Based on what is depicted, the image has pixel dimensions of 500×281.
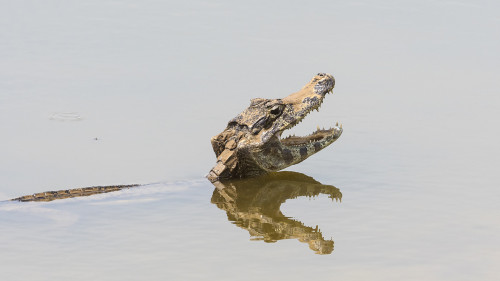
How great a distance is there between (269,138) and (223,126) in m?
2.12

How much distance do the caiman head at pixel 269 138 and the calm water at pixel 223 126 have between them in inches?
12.8

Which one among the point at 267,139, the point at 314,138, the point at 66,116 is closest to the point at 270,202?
the point at 267,139

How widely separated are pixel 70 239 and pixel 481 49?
32.6ft

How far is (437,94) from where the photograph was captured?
15516 millimetres

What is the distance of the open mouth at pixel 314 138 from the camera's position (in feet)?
40.8

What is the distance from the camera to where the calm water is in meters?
9.87

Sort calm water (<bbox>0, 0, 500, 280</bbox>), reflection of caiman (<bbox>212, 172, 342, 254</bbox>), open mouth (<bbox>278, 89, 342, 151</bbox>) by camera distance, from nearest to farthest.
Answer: calm water (<bbox>0, 0, 500, 280</bbox>) < reflection of caiman (<bbox>212, 172, 342, 254</bbox>) < open mouth (<bbox>278, 89, 342, 151</bbox>)

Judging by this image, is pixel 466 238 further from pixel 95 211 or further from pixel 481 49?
pixel 481 49

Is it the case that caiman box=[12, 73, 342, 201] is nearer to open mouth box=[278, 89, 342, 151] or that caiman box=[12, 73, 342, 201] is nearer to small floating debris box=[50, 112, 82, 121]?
open mouth box=[278, 89, 342, 151]

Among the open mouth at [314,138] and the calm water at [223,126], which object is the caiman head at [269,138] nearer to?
the open mouth at [314,138]

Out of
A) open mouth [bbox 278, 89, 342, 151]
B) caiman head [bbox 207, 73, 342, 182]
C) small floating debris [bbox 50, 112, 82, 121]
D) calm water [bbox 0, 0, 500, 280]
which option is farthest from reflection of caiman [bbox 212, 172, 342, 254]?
small floating debris [bbox 50, 112, 82, 121]

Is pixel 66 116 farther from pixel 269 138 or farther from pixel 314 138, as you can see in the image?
pixel 314 138

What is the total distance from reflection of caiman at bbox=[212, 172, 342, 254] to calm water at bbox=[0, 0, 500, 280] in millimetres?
36

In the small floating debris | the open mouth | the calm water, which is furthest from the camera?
the small floating debris
